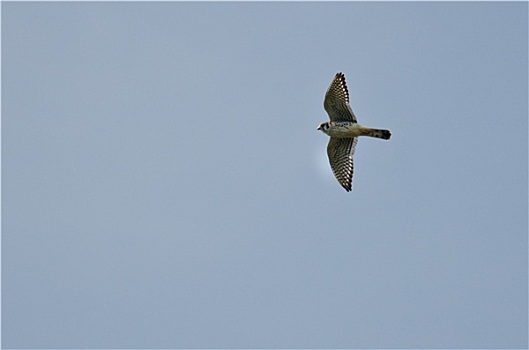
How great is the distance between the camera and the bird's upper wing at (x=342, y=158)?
2733 centimetres

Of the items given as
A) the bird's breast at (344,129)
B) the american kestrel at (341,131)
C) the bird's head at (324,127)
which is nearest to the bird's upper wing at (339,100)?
the american kestrel at (341,131)

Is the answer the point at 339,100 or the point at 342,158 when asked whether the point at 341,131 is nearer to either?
the point at 339,100

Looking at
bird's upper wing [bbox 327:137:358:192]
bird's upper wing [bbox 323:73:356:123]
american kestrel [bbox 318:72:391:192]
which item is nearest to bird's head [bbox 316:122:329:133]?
american kestrel [bbox 318:72:391:192]

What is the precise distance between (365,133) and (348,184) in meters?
1.69


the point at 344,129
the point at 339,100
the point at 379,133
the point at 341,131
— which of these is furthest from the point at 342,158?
the point at 339,100

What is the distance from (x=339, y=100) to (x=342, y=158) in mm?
2105

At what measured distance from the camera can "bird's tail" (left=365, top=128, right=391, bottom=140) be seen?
86.8 feet

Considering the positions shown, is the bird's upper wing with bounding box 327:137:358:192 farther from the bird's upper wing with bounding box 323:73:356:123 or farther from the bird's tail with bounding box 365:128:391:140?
the bird's upper wing with bounding box 323:73:356:123

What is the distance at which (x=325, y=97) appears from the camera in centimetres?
2638

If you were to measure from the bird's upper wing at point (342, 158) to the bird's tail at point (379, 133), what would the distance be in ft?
2.92

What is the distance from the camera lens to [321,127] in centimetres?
2684

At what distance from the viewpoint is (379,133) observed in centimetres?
2650

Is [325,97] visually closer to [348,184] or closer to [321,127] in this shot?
[321,127]

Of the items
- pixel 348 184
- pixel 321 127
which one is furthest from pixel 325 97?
pixel 348 184
